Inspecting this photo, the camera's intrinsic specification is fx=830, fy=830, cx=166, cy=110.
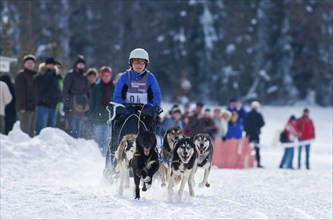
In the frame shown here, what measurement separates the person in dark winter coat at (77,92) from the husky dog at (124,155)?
19.0 feet

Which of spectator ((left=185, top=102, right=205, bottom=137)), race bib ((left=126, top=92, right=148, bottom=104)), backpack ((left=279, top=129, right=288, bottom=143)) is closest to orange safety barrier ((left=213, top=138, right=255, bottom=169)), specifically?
spectator ((left=185, top=102, right=205, bottom=137))

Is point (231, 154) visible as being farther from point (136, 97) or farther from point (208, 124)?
point (136, 97)

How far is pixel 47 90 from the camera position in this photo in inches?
611

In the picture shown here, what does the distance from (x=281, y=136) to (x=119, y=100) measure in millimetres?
11700

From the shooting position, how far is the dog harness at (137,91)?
9.75 meters

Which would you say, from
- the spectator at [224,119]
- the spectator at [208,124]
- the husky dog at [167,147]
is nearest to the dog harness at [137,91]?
the husky dog at [167,147]

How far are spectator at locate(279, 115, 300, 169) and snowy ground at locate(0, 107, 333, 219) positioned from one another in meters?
2.93

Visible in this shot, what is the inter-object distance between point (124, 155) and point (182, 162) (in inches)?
26.2

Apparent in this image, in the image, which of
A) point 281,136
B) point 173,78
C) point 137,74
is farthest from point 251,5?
point 137,74

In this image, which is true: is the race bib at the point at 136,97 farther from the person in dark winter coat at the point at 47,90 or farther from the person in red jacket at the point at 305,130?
the person in red jacket at the point at 305,130

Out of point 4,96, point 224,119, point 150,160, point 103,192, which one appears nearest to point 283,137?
point 224,119

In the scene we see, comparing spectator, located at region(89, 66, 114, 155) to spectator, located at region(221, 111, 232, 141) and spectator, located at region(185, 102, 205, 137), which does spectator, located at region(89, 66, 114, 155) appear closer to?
spectator, located at region(185, 102, 205, 137)

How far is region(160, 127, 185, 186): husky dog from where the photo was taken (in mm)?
9680

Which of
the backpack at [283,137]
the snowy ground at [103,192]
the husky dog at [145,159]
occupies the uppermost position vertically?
the backpack at [283,137]
